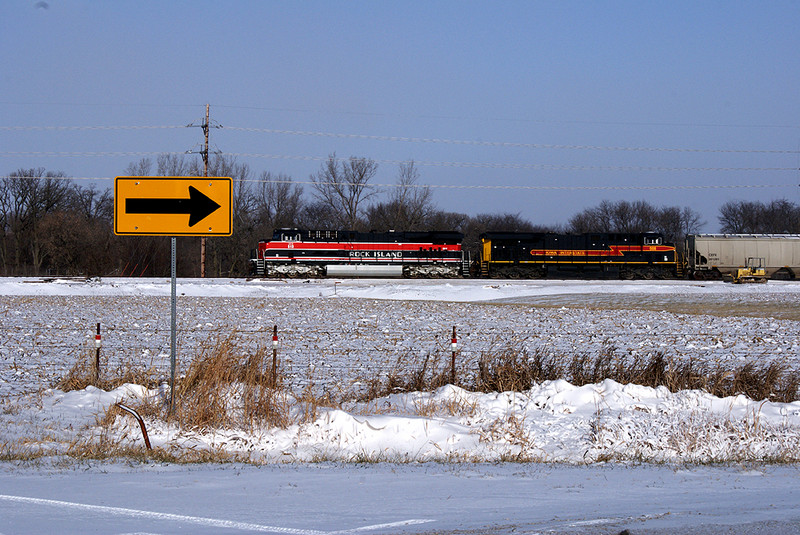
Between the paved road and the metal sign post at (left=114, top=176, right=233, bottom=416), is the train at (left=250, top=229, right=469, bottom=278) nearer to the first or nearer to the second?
the metal sign post at (left=114, top=176, right=233, bottom=416)

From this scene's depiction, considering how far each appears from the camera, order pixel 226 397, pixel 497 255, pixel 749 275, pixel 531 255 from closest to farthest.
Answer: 1. pixel 226 397
2. pixel 749 275
3. pixel 531 255
4. pixel 497 255

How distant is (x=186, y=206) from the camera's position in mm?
7156

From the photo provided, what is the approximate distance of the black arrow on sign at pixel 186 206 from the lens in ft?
23.4

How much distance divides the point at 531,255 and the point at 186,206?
4213 cm

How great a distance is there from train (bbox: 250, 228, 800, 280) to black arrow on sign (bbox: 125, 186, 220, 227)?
4052 cm

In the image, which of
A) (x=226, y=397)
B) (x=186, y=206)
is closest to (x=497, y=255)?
(x=226, y=397)

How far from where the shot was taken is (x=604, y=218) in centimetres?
9712

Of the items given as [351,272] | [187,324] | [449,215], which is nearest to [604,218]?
[449,215]

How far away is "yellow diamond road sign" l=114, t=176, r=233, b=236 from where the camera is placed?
23.4ft

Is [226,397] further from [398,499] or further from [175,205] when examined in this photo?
[398,499]

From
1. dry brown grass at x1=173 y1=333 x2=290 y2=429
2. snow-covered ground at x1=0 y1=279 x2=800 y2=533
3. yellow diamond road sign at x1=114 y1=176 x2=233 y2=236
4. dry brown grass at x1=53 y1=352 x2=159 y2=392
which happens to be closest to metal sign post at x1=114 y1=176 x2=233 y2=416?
yellow diamond road sign at x1=114 y1=176 x2=233 y2=236

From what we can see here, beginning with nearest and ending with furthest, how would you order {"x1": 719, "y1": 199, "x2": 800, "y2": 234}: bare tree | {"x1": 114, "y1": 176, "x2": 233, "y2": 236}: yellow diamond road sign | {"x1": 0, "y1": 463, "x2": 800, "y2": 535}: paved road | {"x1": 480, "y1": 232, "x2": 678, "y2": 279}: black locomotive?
{"x1": 0, "y1": 463, "x2": 800, "y2": 535}: paved road
{"x1": 114, "y1": 176, "x2": 233, "y2": 236}: yellow diamond road sign
{"x1": 480, "y1": 232, "x2": 678, "y2": 279}: black locomotive
{"x1": 719, "y1": 199, "x2": 800, "y2": 234}: bare tree

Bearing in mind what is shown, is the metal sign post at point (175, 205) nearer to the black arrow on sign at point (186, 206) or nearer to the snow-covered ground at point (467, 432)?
the black arrow on sign at point (186, 206)

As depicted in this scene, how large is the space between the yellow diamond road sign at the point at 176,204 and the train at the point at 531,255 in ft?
133
